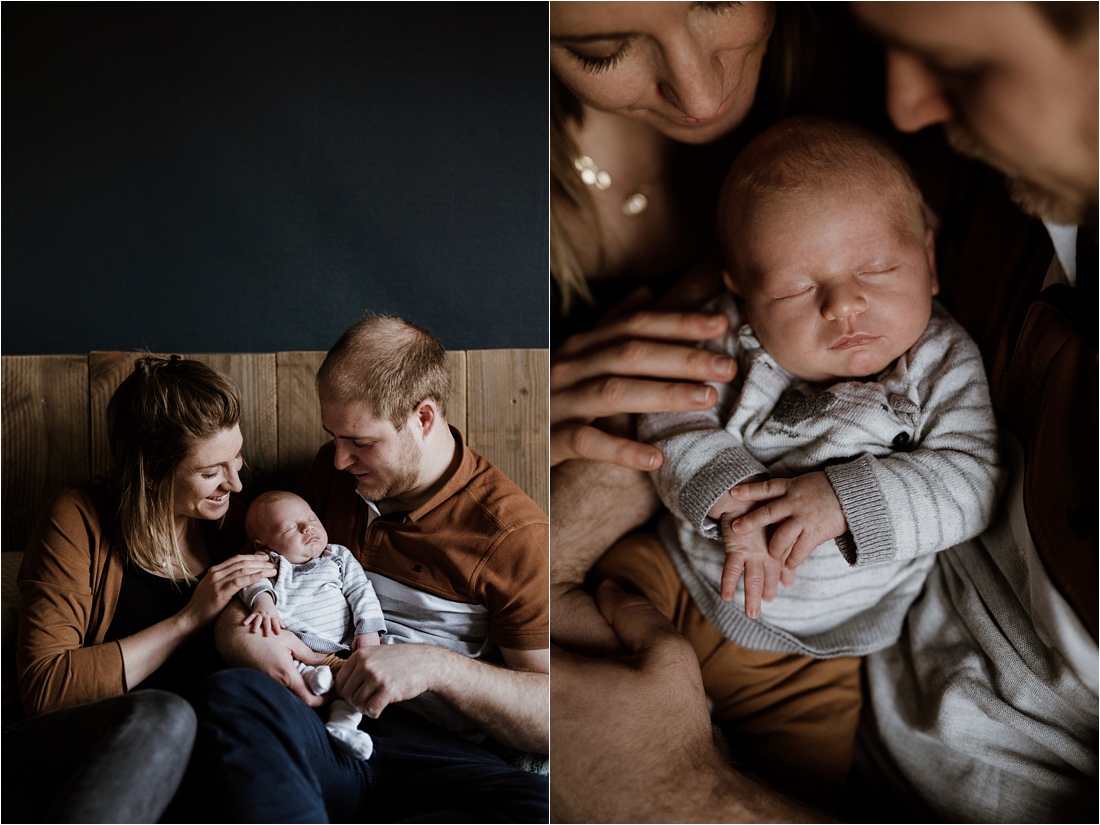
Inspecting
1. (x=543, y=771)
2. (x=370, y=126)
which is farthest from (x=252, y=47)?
(x=543, y=771)

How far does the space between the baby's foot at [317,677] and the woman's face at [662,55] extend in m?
0.96

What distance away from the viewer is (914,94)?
4.13ft

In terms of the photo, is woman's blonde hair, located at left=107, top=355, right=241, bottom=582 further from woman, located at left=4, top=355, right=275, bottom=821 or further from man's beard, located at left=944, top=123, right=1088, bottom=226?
man's beard, located at left=944, top=123, right=1088, bottom=226

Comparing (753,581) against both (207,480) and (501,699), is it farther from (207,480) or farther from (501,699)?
(207,480)

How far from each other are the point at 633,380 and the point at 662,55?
19.3 inches

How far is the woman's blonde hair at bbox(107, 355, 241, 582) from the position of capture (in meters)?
1.17

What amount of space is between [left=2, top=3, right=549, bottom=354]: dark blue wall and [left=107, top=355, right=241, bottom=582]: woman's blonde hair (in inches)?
3.5

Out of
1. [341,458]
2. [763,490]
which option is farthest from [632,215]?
[341,458]

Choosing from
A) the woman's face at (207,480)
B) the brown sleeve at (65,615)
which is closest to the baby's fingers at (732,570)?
the woman's face at (207,480)

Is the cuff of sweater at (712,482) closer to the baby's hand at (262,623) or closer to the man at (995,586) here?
the man at (995,586)

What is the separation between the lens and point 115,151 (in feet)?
4.08

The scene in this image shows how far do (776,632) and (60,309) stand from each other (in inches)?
47.1

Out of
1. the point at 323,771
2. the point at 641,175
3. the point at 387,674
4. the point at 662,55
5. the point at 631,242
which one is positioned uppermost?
the point at 662,55

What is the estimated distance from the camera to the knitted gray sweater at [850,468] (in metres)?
1.15
